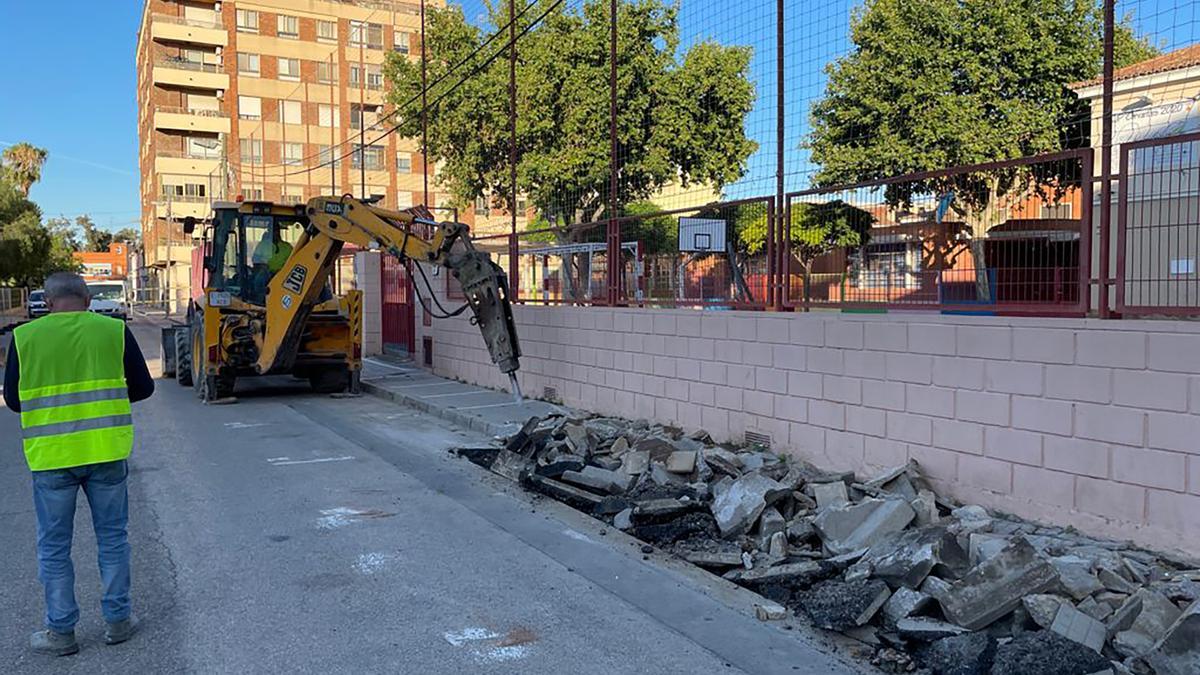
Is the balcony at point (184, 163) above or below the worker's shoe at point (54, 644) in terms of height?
above

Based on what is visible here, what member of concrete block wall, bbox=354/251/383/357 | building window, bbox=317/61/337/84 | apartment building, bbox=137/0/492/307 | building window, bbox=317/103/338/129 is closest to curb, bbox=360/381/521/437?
concrete block wall, bbox=354/251/383/357

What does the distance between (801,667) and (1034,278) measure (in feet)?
12.1

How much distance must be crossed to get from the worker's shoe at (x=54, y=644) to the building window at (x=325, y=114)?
59.5 m

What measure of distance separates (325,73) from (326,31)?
3.19 metres

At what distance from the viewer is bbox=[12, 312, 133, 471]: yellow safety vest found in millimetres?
4391

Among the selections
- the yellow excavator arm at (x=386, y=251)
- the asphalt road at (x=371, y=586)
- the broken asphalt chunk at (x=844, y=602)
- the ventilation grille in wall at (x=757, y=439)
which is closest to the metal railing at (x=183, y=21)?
the yellow excavator arm at (x=386, y=251)

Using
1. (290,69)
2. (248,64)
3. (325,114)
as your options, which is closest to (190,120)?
(248,64)

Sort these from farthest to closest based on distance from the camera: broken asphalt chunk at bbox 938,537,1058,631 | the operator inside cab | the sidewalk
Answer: the operator inside cab, the sidewalk, broken asphalt chunk at bbox 938,537,1058,631

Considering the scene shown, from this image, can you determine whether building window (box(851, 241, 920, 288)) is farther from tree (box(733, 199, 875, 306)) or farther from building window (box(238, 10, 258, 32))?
building window (box(238, 10, 258, 32))

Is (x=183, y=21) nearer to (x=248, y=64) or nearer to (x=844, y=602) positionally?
(x=248, y=64)

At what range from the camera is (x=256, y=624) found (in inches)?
193

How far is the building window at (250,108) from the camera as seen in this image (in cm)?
6072

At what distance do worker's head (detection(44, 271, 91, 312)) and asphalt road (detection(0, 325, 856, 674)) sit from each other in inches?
69.3

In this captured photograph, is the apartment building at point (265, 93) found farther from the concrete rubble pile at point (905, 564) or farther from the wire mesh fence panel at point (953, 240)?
the concrete rubble pile at point (905, 564)
